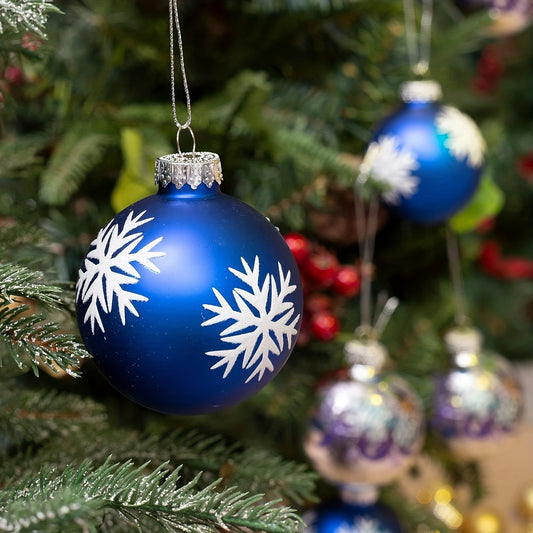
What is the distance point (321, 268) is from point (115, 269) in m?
0.41

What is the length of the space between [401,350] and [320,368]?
122mm

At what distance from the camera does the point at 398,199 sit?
81 centimetres

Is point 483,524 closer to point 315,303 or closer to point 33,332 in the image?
point 315,303

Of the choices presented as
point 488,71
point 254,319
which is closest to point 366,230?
point 254,319

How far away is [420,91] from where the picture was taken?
83cm

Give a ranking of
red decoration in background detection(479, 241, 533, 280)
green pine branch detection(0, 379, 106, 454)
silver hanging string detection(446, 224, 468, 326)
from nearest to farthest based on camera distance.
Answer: green pine branch detection(0, 379, 106, 454) → silver hanging string detection(446, 224, 468, 326) → red decoration in background detection(479, 241, 533, 280)

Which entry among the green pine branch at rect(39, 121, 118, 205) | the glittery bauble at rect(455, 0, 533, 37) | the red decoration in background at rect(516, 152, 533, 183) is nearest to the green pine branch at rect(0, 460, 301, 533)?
the green pine branch at rect(39, 121, 118, 205)

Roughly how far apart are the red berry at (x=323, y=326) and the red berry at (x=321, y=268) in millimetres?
36

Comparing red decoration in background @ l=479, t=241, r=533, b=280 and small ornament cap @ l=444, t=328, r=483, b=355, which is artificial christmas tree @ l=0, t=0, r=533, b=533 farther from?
red decoration in background @ l=479, t=241, r=533, b=280

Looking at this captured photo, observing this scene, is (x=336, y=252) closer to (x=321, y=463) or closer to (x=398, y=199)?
(x=398, y=199)

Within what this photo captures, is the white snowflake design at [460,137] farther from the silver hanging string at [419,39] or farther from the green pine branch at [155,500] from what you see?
the green pine branch at [155,500]

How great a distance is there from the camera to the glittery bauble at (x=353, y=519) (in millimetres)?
798

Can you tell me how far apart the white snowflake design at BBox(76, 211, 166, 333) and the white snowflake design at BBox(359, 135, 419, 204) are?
43 centimetres

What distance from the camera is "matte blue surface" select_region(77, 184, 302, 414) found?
1.26 feet
